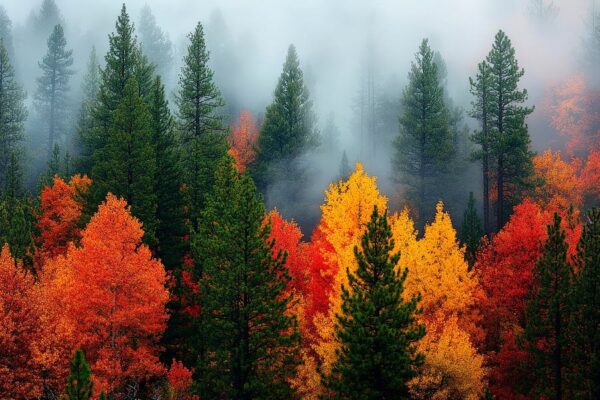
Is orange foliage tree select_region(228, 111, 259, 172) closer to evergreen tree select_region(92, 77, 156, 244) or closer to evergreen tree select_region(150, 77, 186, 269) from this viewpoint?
evergreen tree select_region(150, 77, 186, 269)

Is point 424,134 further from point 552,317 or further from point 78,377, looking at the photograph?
point 78,377

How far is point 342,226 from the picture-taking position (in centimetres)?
2538

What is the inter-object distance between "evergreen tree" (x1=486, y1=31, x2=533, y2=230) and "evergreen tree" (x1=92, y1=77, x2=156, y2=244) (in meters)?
26.1

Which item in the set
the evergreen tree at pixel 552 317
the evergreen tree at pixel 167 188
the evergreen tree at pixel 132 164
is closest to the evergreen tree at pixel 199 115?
the evergreen tree at pixel 167 188

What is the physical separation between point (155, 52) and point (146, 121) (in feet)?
218

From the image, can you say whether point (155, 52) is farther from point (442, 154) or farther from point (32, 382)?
point (32, 382)

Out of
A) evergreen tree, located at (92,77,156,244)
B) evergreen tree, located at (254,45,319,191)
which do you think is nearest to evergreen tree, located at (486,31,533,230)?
evergreen tree, located at (254,45,319,191)

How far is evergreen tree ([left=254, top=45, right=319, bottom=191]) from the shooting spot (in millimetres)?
50438

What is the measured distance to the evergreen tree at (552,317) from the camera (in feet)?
73.7

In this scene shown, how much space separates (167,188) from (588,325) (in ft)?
81.0

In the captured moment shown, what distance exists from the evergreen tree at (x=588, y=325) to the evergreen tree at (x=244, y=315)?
11421 millimetres

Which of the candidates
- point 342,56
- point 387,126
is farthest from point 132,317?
point 342,56

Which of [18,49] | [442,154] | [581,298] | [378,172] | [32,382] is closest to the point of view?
[581,298]

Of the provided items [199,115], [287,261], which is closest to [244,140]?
[199,115]
